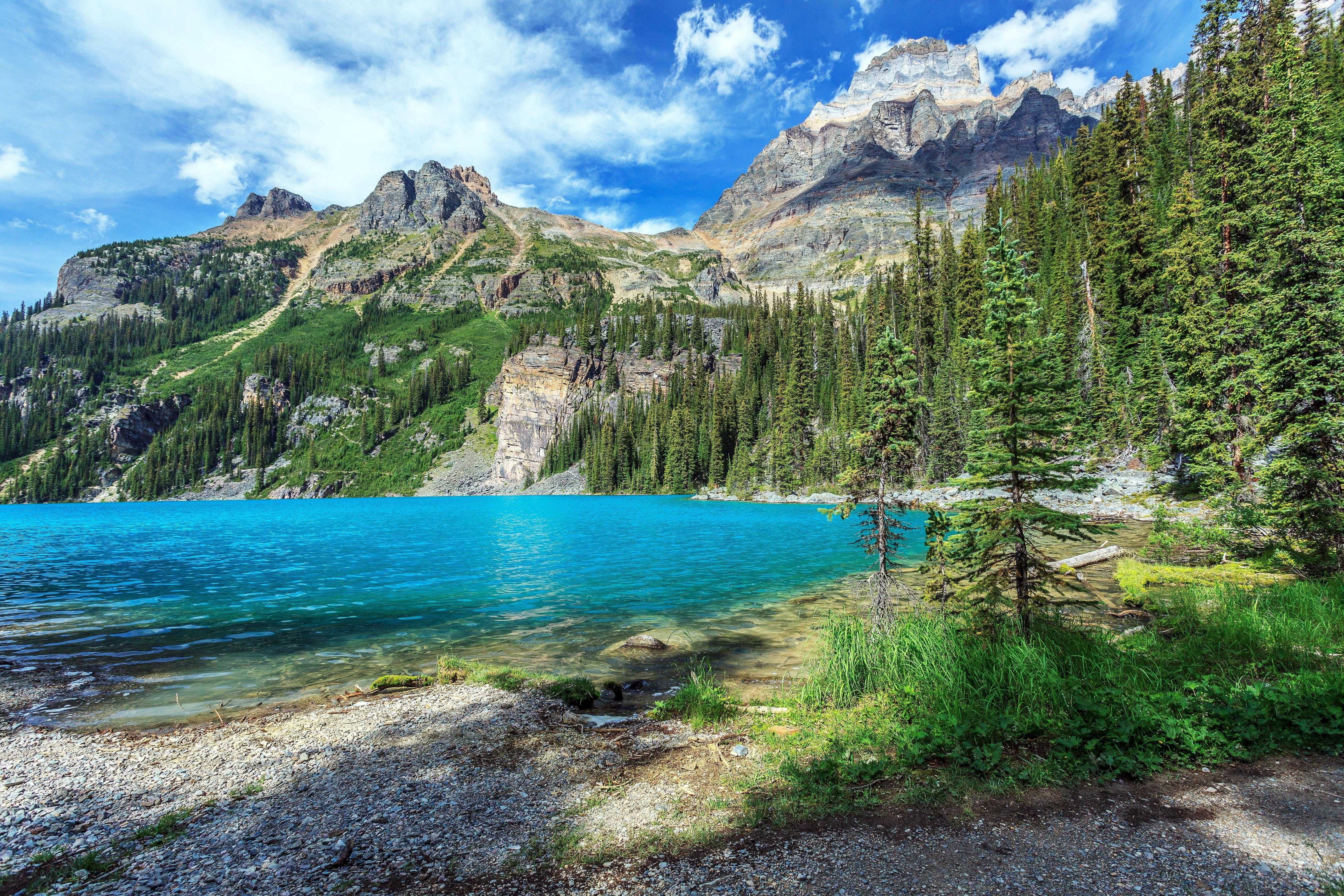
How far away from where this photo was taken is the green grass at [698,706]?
9289 millimetres

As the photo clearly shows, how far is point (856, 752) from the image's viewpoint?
6.94 metres

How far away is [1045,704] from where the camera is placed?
284 inches

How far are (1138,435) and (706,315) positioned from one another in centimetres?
13332

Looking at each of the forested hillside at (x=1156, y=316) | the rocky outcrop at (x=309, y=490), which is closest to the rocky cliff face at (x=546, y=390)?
the forested hillside at (x=1156, y=316)

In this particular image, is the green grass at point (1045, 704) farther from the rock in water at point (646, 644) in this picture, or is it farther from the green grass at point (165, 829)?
the green grass at point (165, 829)

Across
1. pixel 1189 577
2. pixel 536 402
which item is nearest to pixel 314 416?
pixel 536 402

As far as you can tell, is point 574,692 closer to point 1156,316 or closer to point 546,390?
point 1156,316

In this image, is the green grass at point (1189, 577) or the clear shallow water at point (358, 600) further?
the clear shallow water at point (358, 600)

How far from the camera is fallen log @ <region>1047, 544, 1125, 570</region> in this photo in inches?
862

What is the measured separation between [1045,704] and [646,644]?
10.0 m

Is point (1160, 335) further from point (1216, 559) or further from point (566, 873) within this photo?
point (566, 873)

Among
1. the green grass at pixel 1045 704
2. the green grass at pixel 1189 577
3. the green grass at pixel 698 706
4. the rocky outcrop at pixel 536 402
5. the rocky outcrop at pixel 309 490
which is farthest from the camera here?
the rocky outcrop at pixel 309 490

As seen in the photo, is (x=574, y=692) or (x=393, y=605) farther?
(x=393, y=605)

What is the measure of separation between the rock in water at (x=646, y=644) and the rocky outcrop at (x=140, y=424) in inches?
8610
